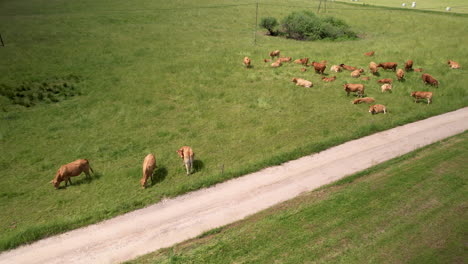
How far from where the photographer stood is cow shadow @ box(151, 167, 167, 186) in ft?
53.0

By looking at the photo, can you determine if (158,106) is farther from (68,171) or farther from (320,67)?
(320,67)

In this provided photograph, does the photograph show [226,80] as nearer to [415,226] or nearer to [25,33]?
[415,226]

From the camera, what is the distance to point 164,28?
1909 inches

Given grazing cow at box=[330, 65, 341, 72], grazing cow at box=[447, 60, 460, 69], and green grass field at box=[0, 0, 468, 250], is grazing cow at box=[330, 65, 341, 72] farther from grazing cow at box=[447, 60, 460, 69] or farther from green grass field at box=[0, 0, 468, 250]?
grazing cow at box=[447, 60, 460, 69]

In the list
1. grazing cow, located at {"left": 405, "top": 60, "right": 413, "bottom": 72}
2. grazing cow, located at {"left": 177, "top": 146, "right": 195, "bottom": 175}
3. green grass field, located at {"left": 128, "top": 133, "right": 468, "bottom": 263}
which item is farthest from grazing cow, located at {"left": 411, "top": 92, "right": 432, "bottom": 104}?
grazing cow, located at {"left": 177, "top": 146, "right": 195, "bottom": 175}

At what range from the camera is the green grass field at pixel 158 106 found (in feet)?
51.4

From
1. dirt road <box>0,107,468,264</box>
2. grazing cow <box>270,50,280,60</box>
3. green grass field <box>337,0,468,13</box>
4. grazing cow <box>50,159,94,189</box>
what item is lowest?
dirt road <box>0,107,468,264</box>

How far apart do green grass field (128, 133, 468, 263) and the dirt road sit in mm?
621

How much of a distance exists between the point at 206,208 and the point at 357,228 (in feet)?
20.2

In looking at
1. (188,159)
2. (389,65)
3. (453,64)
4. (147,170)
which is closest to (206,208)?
(188,159)

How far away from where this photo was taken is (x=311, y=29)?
162ft

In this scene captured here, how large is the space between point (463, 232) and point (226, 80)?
877 inches

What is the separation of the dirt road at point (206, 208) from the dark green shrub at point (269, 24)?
116ft

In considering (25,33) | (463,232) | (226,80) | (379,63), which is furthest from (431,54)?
(25,33)
